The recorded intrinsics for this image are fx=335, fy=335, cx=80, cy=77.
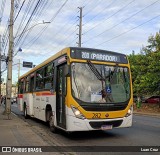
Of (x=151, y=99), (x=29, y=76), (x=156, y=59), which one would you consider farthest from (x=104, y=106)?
(x=151, y=99)

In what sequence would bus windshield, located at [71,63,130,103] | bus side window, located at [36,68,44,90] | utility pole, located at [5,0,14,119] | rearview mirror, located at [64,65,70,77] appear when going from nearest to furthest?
1. bus windshield, located at [71,63,130,103]
2. rearview mirror, located at [64,65,70,77]
3. bus side window, located at [36,68,44,90]
4. utility pole, located at [5,0,14,119]

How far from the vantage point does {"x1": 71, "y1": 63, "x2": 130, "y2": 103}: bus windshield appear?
11.0m

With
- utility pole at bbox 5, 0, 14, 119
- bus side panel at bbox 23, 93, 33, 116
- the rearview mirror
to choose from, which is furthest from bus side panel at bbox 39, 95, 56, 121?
utility pole at bbox 5, 0, 14, 119

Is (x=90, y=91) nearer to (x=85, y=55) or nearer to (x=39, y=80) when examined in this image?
(x=85, y=55)

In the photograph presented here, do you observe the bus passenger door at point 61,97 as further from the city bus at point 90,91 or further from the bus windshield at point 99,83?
the bus windshield at point 99,83

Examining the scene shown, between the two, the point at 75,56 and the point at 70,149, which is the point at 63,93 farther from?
the point at 70,149

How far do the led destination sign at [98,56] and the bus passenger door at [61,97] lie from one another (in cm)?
87

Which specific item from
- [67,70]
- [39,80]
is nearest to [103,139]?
[67,70]

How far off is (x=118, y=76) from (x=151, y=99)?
38.4 meters

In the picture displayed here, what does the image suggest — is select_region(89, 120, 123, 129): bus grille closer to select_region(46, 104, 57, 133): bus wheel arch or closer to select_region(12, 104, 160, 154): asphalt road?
select_region(12, 104, 160, 154): asphalt road

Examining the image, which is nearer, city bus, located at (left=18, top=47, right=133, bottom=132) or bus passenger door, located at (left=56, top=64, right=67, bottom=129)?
city bus, located at (left=18, top=47, right=133, bottom=132)

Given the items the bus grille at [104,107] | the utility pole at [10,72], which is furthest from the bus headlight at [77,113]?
the utility pole at [10,72]

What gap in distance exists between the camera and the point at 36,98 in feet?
55.0

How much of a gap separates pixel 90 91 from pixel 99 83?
476mm
